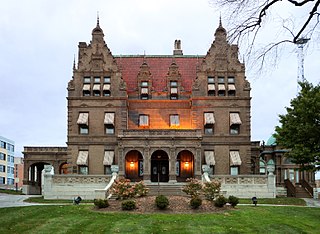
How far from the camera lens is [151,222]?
969 inches

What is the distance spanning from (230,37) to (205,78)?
132 feet

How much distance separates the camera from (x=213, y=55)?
170ft

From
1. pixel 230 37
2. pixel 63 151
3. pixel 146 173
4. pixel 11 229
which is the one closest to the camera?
pixel 230 37

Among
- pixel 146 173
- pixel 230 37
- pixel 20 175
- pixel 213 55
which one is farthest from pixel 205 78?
pixel 20 175

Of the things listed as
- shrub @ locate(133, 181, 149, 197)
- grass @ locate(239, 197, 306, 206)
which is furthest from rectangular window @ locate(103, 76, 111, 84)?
grass @ locate(239, 197, 306, 206)

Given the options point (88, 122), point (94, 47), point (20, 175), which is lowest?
point (20, 175)

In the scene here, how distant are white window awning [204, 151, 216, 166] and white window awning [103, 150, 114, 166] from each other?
32.9 feet

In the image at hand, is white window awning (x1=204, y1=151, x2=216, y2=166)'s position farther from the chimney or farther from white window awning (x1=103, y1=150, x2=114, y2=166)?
the chimney

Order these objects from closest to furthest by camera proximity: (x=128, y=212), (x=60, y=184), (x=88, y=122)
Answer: (x=128, y=212) < (x=60, y=184) < (x=88, y=122)

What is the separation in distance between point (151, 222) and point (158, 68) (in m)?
33.6

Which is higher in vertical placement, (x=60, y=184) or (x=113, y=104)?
(x=113, y=104)

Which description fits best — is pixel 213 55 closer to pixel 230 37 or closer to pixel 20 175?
pixel 230 37

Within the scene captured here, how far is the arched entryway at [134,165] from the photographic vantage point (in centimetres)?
4944

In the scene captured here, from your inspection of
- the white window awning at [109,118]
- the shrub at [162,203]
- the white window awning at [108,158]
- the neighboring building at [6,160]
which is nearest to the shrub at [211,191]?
the shrub at [162,203]
